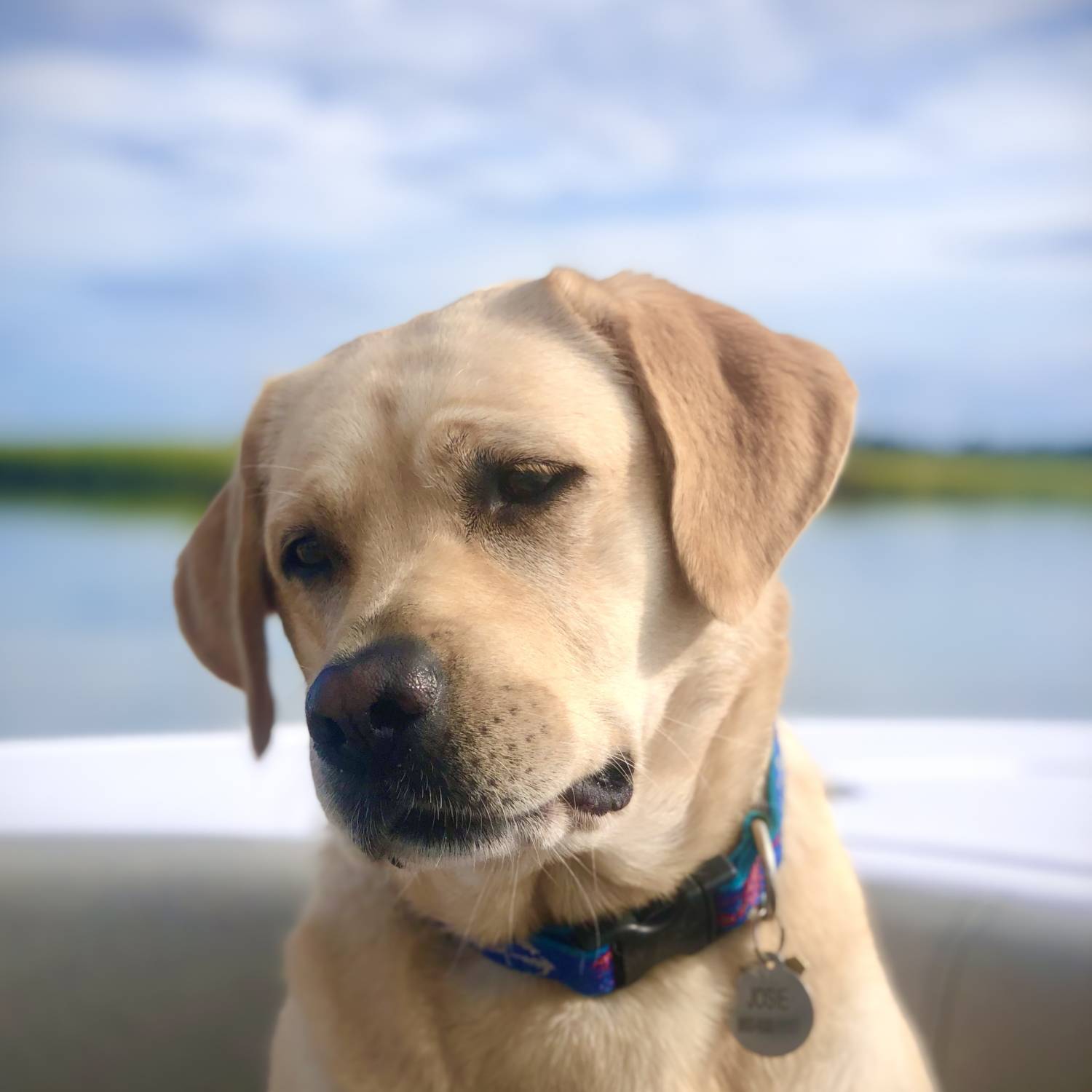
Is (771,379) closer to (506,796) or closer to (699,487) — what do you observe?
(699,487)

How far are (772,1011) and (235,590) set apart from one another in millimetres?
830

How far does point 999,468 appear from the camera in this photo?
2500 millimetres

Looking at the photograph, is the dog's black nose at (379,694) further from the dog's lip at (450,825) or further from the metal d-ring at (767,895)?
the metal d-ring at (767,895)

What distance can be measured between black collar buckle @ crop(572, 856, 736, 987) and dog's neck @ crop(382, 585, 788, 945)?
0.05 ft

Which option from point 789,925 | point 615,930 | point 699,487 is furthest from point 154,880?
point 699,487

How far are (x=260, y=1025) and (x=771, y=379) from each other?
1425 millimetres

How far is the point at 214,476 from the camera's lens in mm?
2572

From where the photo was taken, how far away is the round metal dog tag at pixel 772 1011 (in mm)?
1203

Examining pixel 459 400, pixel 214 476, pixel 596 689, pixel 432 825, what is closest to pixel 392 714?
pixel 432 825

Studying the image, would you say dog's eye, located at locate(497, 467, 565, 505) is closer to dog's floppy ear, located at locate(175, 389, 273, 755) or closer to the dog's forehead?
the dog's forehead

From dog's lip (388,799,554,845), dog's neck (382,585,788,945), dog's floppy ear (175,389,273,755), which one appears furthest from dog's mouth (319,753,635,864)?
dog's floppy ear (175,389,273,755)

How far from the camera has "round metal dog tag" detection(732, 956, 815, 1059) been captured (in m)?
1.20

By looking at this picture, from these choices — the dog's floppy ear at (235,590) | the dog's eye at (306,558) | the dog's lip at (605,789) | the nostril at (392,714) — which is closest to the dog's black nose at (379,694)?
the nostril at (392,714)

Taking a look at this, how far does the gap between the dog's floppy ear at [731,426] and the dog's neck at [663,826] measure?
4.8 inches
